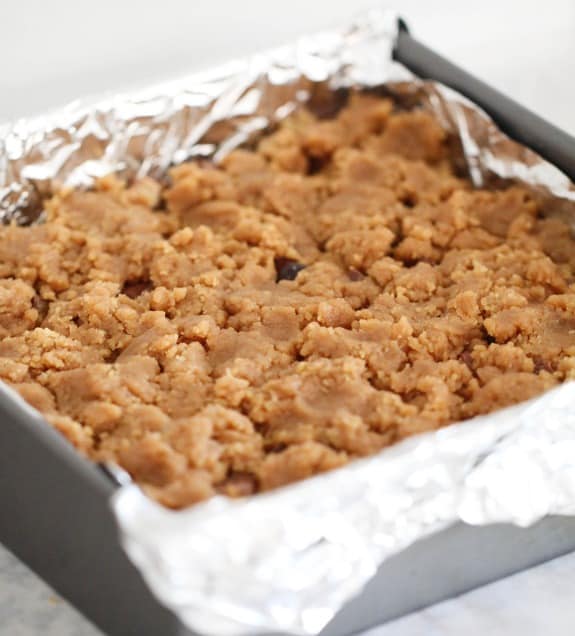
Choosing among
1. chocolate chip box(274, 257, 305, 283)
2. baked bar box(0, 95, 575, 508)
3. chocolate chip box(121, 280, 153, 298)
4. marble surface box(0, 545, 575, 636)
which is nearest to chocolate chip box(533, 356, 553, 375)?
baked bar box(0, 95, 575, 508)

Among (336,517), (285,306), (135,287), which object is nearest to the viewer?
(336,517)

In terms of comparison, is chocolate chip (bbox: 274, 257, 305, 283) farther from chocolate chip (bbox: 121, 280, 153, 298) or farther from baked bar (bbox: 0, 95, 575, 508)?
chocolate chip (bbox: 121, 280, 153, 298)

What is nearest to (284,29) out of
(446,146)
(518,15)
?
(518,15)

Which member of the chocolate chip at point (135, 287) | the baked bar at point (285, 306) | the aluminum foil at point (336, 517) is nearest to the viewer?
the aluminum foil at point (336, 517)

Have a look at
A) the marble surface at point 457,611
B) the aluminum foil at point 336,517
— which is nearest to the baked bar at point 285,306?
the aluminum foil at point 336,517

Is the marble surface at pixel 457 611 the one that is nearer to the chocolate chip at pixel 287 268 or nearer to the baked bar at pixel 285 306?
the baked bar at pixel 285 306

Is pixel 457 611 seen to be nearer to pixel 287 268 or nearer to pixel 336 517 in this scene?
pixel 336 517

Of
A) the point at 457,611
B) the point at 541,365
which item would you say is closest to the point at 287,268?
the point at 541,365
